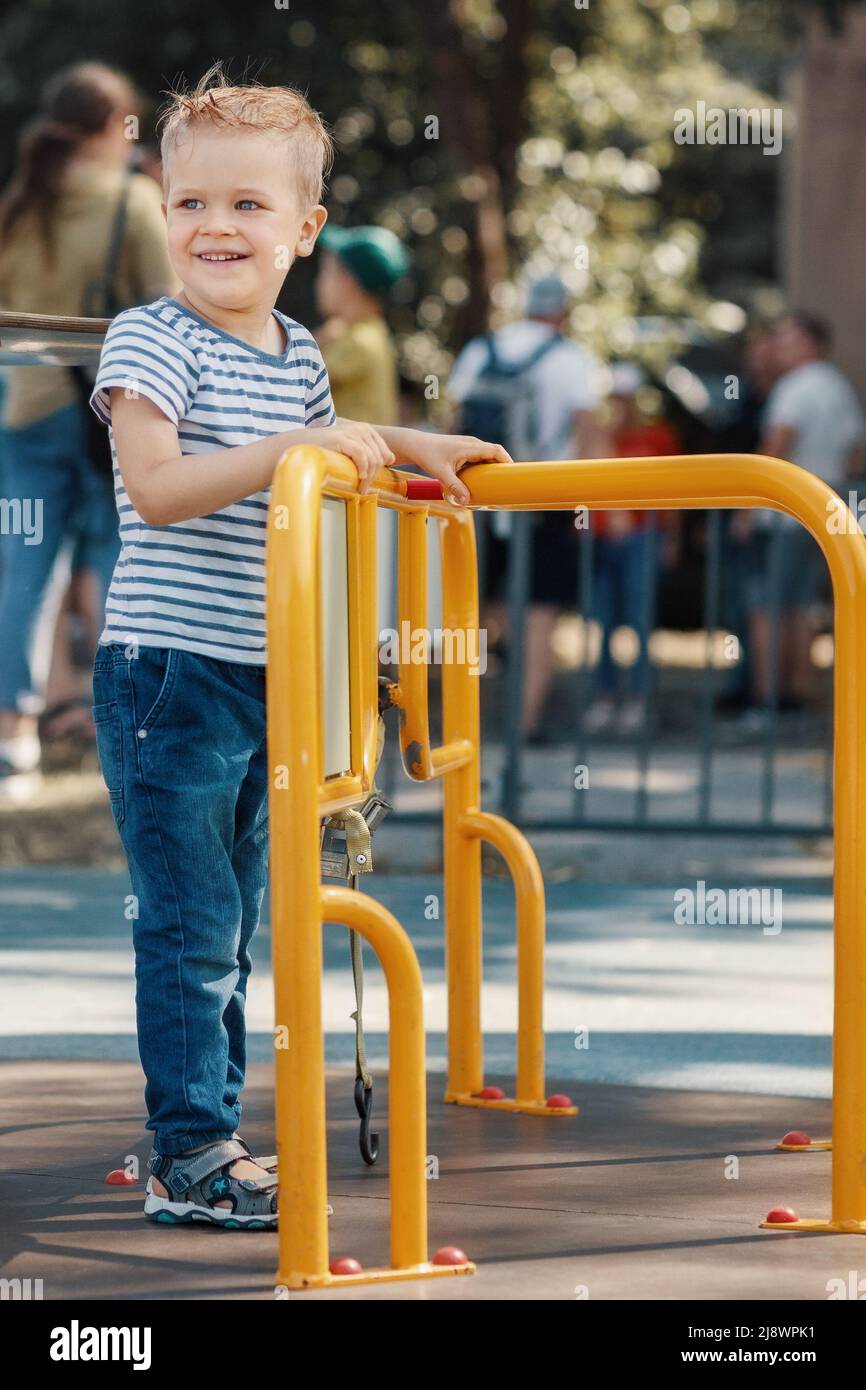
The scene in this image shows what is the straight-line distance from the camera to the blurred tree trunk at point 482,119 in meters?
13.0

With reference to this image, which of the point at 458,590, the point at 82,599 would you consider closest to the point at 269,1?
the point at 82,599

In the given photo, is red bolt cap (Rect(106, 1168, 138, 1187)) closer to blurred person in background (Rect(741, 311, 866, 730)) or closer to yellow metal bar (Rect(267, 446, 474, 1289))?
yellow metal bar (Rect(267, 446, 474, 1289))

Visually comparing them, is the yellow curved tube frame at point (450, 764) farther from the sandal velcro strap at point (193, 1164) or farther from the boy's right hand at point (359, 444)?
the sandal velcro strap at point (193, 1164)

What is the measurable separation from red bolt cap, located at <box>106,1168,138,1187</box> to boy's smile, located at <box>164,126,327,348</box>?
54.0 inches

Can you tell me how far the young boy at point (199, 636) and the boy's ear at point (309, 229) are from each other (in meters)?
0.05

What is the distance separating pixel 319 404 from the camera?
3.40 m

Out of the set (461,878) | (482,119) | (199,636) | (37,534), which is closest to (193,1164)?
(199,636)

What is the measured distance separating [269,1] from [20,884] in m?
9.44

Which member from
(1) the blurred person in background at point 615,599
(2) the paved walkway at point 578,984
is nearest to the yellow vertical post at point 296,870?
(2) the paved walkway at point 578,984

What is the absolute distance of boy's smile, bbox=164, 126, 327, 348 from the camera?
314cm

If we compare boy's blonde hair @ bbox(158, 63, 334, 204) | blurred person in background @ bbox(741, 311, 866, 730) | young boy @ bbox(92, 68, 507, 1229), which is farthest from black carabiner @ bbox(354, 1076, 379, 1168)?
blurred person in background @ bbox(741, 311, 866, 730)

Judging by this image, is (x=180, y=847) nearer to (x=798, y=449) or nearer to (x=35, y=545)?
(x=35, y=545)

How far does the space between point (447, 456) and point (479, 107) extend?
461 inches
